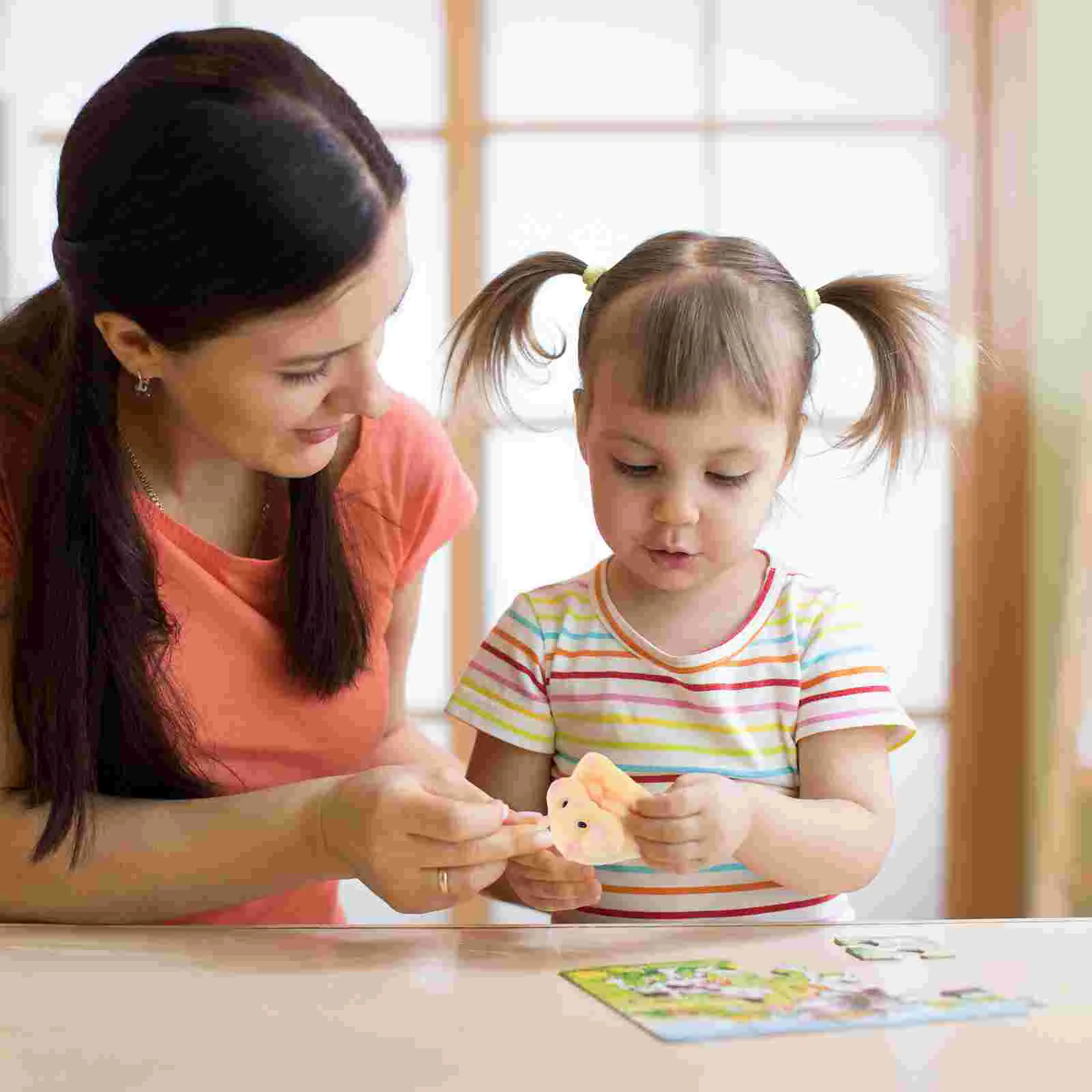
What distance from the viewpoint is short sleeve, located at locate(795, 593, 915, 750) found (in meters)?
1.16

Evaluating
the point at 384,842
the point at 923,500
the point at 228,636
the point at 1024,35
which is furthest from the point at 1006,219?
the point at 384,842

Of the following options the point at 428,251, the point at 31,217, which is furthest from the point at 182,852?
the point at 31,217

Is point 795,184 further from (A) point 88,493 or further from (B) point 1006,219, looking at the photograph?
(A) point 88,493

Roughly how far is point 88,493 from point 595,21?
2316 millimetres

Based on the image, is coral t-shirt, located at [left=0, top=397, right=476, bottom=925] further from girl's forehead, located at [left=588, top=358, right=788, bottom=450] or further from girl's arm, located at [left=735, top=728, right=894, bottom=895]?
girl's arm, located at [left=735, top=728, right=894, bottom=895]

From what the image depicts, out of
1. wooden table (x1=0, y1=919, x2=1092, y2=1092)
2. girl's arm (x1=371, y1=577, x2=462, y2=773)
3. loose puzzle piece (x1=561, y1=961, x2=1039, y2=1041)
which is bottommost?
wooden table (x1=0, y1=919, x2=1092, y2=1092)

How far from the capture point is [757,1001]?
0.84 m

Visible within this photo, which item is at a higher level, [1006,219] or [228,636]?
[1006,219]

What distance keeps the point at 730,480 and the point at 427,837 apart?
14.3 inches

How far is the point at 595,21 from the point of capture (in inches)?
123

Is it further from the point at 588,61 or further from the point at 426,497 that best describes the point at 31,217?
the point at 426,497

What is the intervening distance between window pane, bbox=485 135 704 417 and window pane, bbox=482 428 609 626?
0.11 metres

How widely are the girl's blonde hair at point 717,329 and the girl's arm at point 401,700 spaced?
23 cm

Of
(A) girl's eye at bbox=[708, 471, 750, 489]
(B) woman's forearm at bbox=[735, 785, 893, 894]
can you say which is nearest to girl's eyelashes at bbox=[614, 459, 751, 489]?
(A) girl's eye at bbox=[708, 471, 750, 489]
